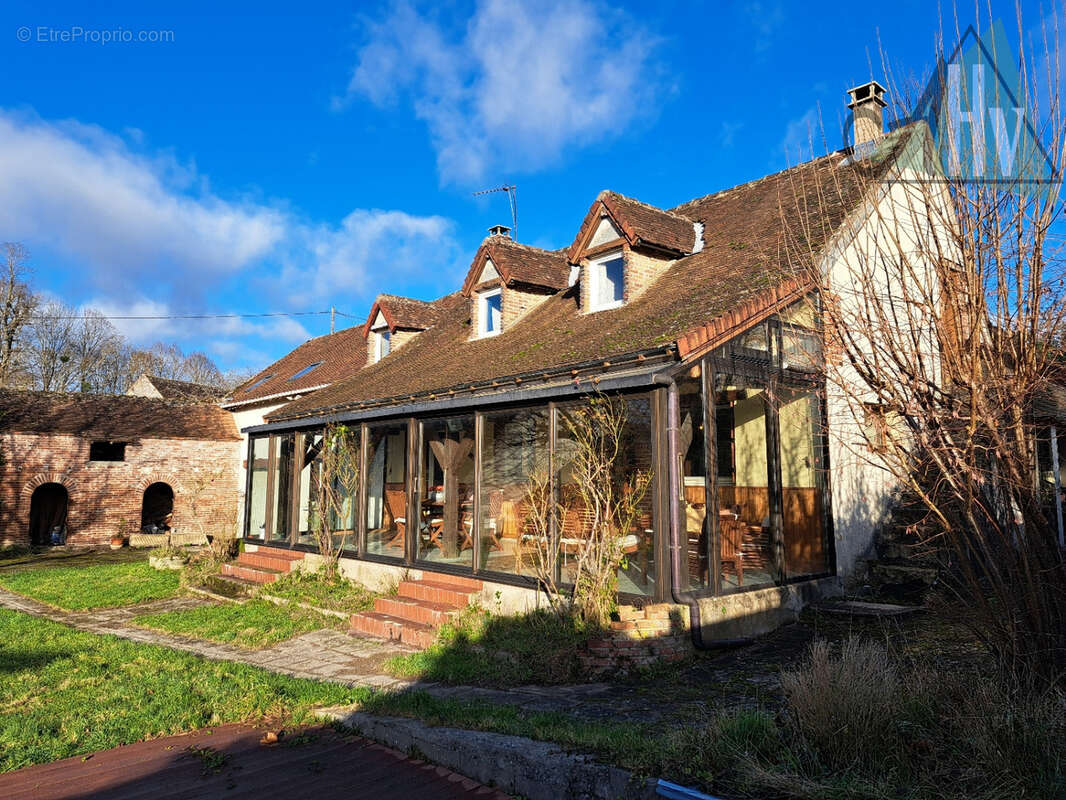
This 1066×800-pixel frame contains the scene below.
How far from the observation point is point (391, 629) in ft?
30.2

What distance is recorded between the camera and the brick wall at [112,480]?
19.6 meters

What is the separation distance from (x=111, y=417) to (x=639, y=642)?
2033cm

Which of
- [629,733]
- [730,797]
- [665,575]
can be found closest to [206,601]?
[665,575]

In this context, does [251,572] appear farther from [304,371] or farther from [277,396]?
[304,371]

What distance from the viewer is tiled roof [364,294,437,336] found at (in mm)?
18741

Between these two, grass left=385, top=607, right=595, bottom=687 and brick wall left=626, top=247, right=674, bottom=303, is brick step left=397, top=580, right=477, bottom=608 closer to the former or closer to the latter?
grass left=385, top=607, right=595, bottom=687

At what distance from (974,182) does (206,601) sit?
12138 mm

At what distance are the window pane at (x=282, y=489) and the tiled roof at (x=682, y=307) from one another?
648mm

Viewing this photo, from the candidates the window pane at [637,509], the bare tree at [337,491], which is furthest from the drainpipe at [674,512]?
the bare tree at [337,491]

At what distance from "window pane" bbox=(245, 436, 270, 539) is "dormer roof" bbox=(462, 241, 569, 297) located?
5758 millimetres

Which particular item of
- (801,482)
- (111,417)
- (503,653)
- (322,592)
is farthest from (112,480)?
(801,482)

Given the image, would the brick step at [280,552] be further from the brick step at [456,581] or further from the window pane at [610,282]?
the window pane at [610,282]

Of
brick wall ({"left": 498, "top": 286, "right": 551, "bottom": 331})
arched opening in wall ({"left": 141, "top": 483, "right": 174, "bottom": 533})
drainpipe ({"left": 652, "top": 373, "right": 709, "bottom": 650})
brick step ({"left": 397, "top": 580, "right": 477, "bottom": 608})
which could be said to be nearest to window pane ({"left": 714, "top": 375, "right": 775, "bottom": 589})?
drainpipe ({"left": 652, "top": 373, "right": 709, "bottom": 650})

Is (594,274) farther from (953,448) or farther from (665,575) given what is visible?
(953,448)
